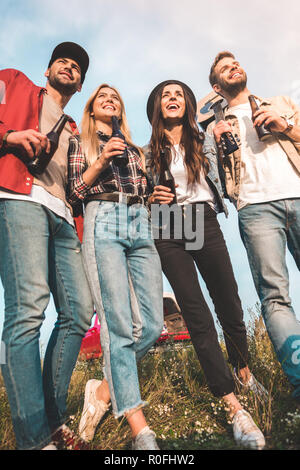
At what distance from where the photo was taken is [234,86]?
3.44 metres

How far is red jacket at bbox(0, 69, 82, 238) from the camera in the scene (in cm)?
229

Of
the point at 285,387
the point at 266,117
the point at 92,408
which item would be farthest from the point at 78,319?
the point at 266,117

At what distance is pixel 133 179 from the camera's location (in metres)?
3.07

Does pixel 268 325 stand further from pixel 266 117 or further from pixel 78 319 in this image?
pixel 266 117

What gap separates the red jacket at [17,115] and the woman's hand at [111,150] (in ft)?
1.89

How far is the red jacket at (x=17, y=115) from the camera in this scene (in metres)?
2.29

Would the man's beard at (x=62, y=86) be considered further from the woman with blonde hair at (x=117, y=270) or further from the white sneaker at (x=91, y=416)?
the white sneaker at (x=91, y=416)

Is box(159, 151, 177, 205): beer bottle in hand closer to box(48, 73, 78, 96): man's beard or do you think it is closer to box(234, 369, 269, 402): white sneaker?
box(48, 73, 78, 96): man's beard

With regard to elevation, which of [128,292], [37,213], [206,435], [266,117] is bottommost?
[206,435]

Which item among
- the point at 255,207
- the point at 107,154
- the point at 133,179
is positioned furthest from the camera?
the point at 133,179

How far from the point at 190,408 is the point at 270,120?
2754 mm

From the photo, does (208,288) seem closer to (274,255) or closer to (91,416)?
(274,255)

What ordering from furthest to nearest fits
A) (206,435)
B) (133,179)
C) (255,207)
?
1. (133,179)
2. (255,207)
3. (206,435)

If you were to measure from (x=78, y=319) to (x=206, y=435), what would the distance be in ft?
4.26
